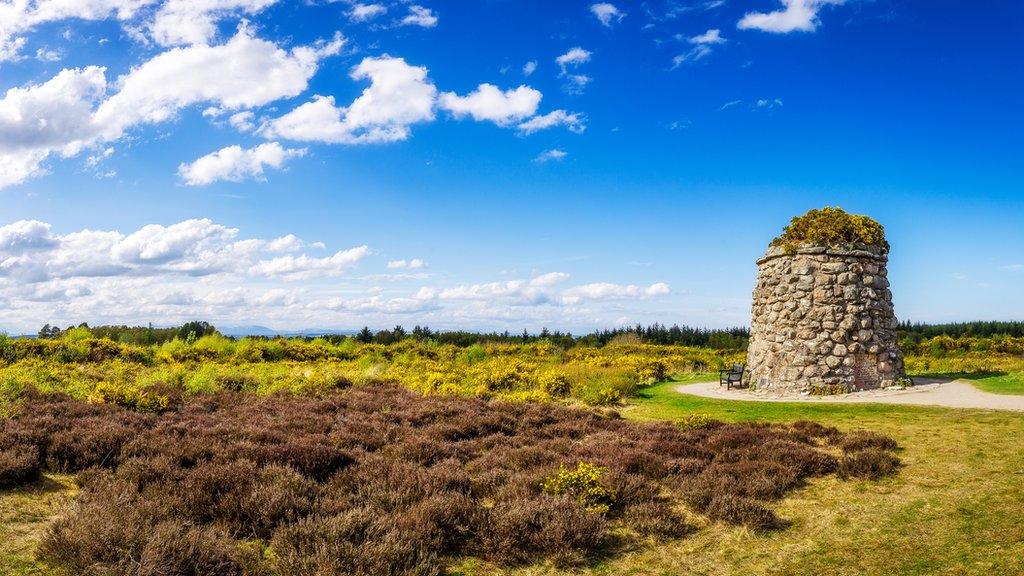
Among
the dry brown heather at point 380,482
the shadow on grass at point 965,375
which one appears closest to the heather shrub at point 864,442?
the dry brown heather at point 380,482

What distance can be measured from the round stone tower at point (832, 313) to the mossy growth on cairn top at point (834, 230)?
3 centimetres

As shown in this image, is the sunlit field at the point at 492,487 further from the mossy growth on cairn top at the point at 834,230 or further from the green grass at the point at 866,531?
the mossy growth on cairn top at the point at 834,230

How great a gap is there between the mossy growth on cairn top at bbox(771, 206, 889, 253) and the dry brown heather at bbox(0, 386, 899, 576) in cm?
862

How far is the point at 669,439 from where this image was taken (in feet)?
35.9

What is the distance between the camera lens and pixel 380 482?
298 inches

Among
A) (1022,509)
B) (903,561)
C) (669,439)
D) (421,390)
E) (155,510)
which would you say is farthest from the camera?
(421,390)

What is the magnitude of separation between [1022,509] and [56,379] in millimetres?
22029

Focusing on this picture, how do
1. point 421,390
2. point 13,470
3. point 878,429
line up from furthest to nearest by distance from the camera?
point 421,390, point 878,429, point 13,470

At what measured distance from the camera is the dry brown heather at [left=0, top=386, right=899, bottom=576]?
17.6 feet

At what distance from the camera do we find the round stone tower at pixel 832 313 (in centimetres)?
1792

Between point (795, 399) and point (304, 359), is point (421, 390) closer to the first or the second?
point (795, 399)

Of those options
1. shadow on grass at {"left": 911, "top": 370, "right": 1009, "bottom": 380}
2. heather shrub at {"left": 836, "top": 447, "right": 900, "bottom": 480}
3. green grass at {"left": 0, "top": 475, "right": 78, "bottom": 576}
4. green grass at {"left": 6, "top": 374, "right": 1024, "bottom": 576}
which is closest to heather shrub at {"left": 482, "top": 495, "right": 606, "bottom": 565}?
green grass at {"left": 6, "top": 374, "right": 1024, "bottom": 576}

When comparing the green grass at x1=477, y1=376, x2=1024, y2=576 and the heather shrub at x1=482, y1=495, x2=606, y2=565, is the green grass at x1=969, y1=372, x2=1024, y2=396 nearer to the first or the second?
the green grass at x1=477, y1=376, x2=1024, y2=576

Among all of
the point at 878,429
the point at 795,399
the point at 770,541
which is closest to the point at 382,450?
the point at 770,541
